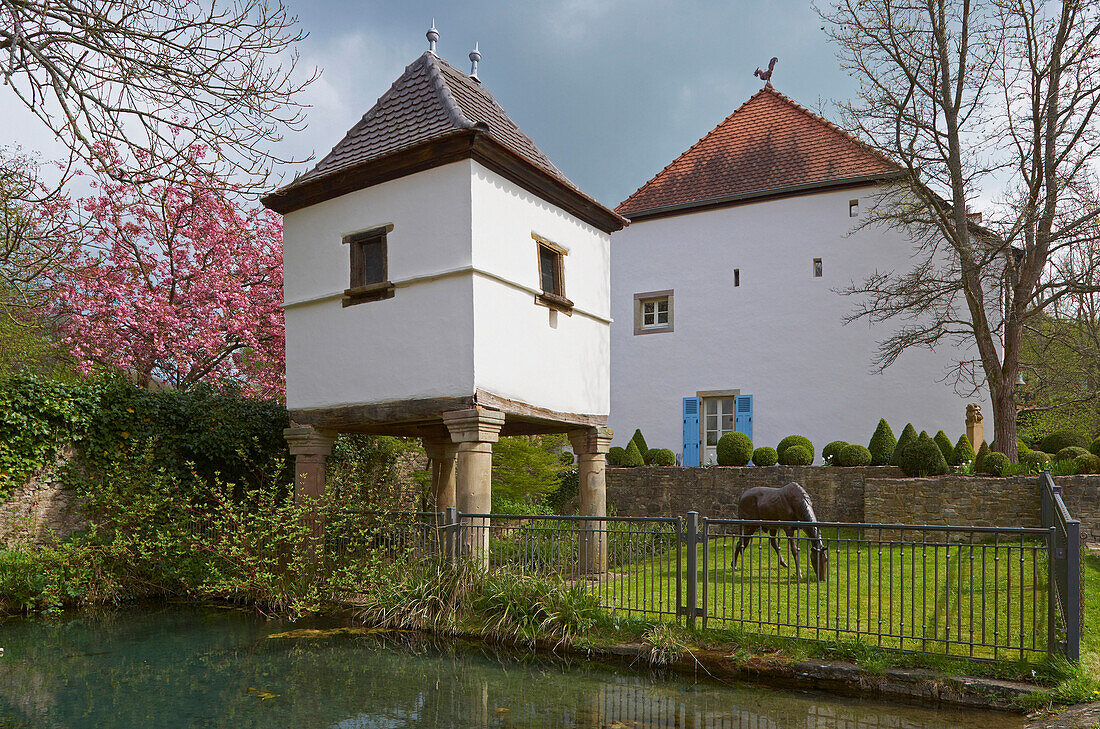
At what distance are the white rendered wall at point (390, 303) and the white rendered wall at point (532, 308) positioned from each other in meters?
0.29

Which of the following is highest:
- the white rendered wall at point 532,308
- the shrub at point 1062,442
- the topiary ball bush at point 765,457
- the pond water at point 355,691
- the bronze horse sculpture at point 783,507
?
the white rendered wall at point 532,308

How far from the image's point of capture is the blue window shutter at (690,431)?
20188 millimetres

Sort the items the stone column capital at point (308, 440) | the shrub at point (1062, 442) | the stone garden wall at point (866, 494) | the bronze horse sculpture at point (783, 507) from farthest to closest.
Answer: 1. the shrub at point (1062, 442)
2. the stone garden wall at point (866, 494)
3. the stone column capital at point (308, 440)
4. the bronze horse sculpture at point (783, 507)

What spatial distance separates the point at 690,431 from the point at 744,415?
1407mm

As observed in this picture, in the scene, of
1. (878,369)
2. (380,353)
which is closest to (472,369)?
(380,353)

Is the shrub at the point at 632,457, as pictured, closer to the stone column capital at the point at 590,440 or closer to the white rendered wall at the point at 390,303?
the stone column capital at the point at 590,440

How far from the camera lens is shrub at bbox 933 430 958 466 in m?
16.2

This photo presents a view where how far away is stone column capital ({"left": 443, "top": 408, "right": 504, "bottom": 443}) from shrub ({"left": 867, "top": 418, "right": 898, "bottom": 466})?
977cm

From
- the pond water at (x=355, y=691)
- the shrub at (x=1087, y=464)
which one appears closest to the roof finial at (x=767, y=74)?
the shrub at (x=1087, y=464)

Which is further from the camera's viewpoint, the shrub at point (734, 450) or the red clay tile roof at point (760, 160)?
the red clay tile roof at point (760, 160)

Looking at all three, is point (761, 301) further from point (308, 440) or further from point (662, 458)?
point (308, 440)

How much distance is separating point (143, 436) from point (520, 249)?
265 inches

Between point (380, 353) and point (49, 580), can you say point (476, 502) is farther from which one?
point (49, 580)

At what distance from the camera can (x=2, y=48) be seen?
6.44 meters
